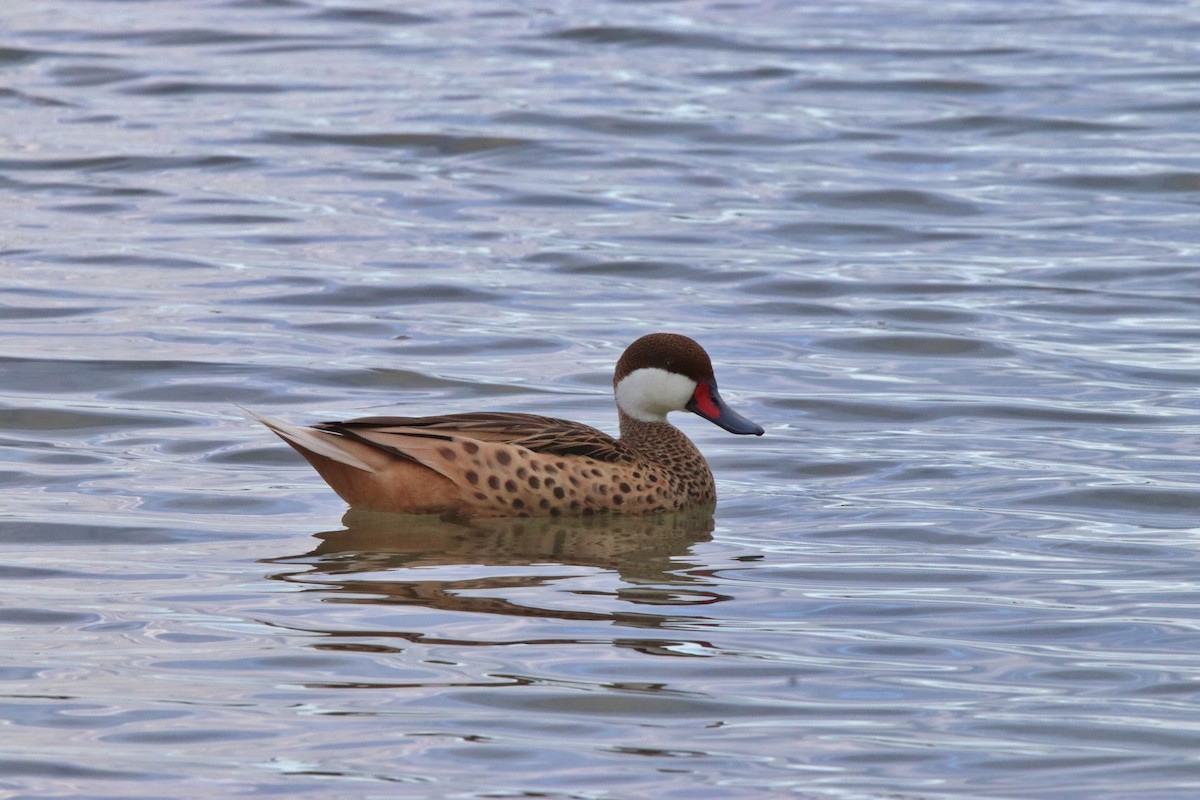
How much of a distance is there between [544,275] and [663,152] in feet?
12.3

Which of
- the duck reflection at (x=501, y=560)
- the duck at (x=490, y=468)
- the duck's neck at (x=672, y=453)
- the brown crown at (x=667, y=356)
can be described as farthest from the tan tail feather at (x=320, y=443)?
the brown crown at (x=667, y=356)

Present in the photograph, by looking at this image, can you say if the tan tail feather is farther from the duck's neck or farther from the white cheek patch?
the white cheek patch

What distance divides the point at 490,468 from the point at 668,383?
1079 mm

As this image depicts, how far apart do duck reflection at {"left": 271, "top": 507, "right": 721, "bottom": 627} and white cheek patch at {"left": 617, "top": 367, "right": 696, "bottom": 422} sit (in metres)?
0.64

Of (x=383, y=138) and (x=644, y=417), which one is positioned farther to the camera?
(x=383, y=138)

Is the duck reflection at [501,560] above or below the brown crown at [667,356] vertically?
below

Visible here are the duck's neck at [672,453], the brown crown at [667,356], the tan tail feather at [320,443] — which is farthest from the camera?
the brown crown at [667,356]

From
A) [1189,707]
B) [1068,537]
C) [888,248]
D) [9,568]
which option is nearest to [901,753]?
[1189,707]

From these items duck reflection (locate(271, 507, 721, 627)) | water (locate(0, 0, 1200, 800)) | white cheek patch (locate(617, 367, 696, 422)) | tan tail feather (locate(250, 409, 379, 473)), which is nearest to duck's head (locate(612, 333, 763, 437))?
white cheek patch (locate(617, 367, 696, 422))

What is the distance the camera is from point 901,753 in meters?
5.16

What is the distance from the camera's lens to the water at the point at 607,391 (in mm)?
5316

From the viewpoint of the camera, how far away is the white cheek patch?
8375 millimetres

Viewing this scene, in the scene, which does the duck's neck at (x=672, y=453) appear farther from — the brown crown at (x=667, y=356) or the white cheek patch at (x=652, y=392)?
the brown crown at (x=667, y=356)

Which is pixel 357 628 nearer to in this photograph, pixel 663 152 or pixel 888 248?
pixel 888 248
